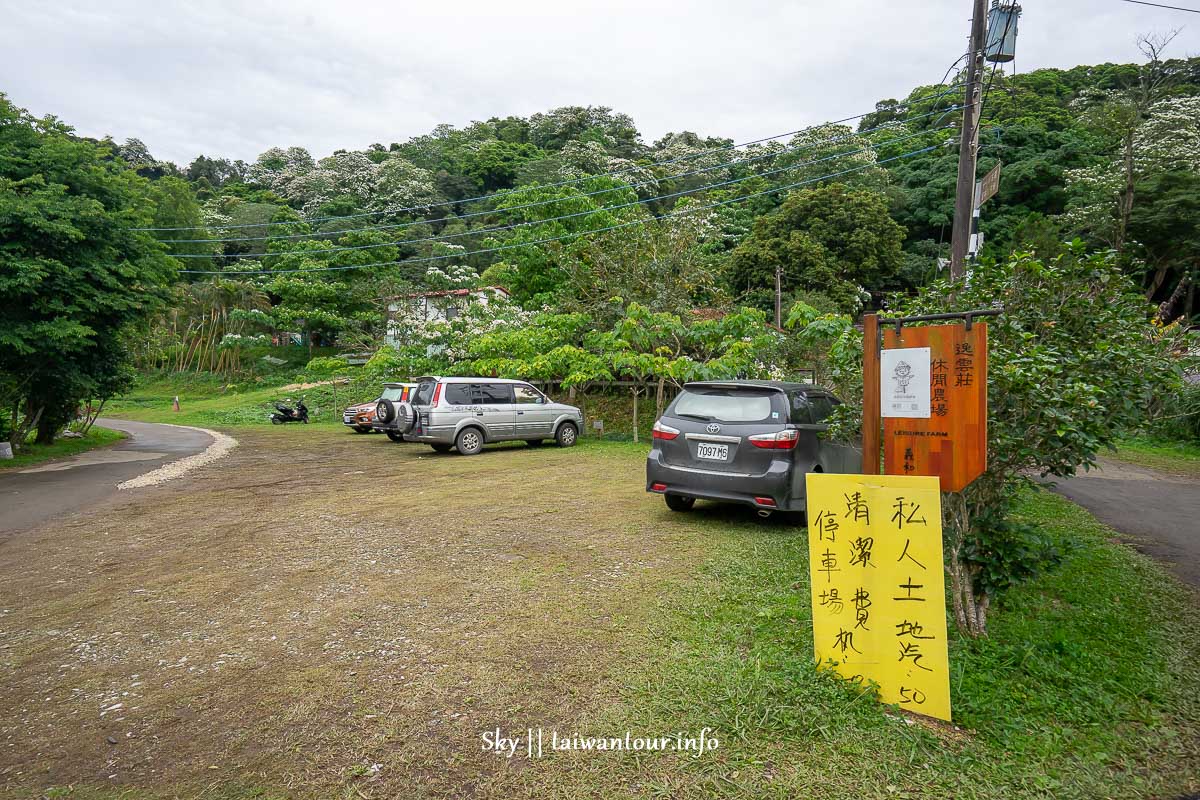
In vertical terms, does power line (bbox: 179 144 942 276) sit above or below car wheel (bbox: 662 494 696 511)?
above

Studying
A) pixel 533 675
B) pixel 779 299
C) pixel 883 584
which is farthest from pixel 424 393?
pixel 779 299

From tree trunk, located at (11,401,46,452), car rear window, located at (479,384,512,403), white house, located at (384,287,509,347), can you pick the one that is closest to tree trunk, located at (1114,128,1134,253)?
white house, located at (384,287,509,347)

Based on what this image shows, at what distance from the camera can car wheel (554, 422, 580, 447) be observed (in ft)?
51.3

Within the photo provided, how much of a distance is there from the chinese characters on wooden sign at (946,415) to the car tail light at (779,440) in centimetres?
272

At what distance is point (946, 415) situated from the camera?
3.62 metres

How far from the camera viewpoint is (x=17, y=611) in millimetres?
4836

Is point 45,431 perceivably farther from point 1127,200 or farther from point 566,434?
point 1127,200

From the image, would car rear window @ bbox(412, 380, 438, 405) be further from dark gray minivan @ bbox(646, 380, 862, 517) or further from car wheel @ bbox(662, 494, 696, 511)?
dark gray minivan @ bbox(646, 380, 862, 517)

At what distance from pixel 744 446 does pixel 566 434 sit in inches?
368

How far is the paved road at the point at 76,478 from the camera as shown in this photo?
348 inches

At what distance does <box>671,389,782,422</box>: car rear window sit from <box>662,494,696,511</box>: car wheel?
105 centimetres

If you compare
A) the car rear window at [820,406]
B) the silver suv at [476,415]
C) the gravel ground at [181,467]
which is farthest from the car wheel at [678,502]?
the gravel ground at [181,467]

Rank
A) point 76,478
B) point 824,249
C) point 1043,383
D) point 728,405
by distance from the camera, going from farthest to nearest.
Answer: point 824,249 < point 76,478 < point 728,405 < point 1043,383

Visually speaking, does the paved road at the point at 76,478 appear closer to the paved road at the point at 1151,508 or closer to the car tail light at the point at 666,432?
the car tail light at the point at 666,432
